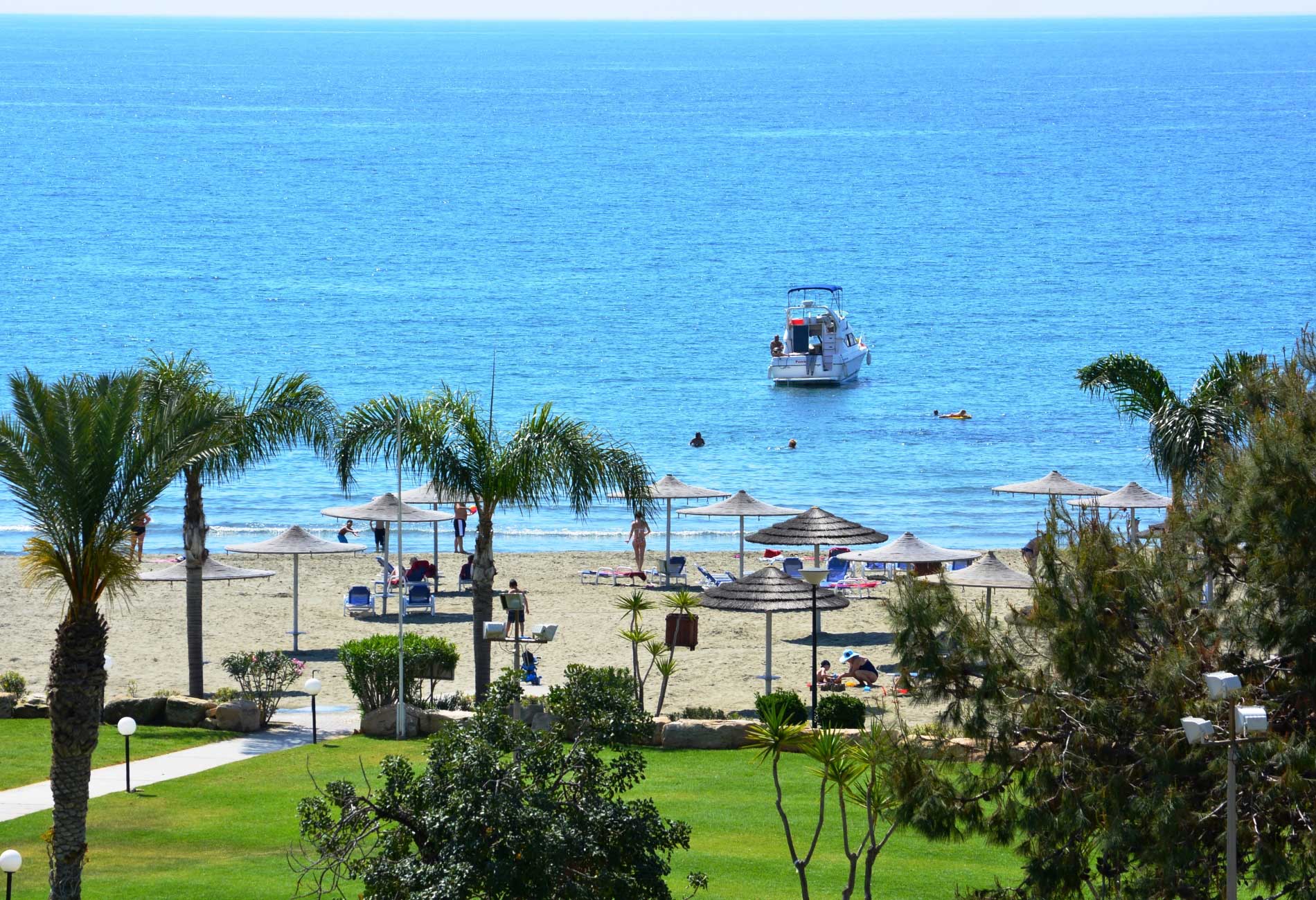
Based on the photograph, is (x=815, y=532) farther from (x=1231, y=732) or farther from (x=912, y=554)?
(x=1231, y=732)

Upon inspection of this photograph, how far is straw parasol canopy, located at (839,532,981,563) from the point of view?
89.2 ft

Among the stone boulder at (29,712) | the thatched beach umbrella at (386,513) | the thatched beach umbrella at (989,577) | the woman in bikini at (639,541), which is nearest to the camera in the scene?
the stone boulder at (29,712)

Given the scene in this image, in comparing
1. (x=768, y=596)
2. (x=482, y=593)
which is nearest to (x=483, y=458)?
(x=482, y=593)

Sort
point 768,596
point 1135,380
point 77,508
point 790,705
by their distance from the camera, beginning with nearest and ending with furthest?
1. point 77,508
2. point 790,705
3. point 768,596
4. point 1135,380

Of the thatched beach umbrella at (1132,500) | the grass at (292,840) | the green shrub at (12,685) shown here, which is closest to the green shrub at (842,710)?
the grass at (292,840)

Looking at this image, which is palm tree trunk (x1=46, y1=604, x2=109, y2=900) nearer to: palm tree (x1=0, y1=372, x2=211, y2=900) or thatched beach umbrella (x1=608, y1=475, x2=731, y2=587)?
palm tree (x1=0, y1=372, x2=211, y2=900)

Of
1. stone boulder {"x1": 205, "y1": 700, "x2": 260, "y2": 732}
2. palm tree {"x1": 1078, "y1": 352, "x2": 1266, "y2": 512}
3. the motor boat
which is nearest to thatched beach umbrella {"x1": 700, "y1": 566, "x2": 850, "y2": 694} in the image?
palm tree {"x1": 1078, "y1": 352, "x2": 1266, "y2": 512}

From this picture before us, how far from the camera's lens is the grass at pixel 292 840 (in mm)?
13320

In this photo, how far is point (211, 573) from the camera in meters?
24.9

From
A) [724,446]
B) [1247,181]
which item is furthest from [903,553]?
[1247,181]

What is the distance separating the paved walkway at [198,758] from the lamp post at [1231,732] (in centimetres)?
1079

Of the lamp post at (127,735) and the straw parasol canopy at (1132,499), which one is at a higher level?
the straw parasol canopy at (1132,499)

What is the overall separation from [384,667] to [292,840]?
17.7ft

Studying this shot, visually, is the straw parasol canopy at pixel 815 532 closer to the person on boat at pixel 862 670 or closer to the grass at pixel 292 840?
the person on boat at pixel 862 670
